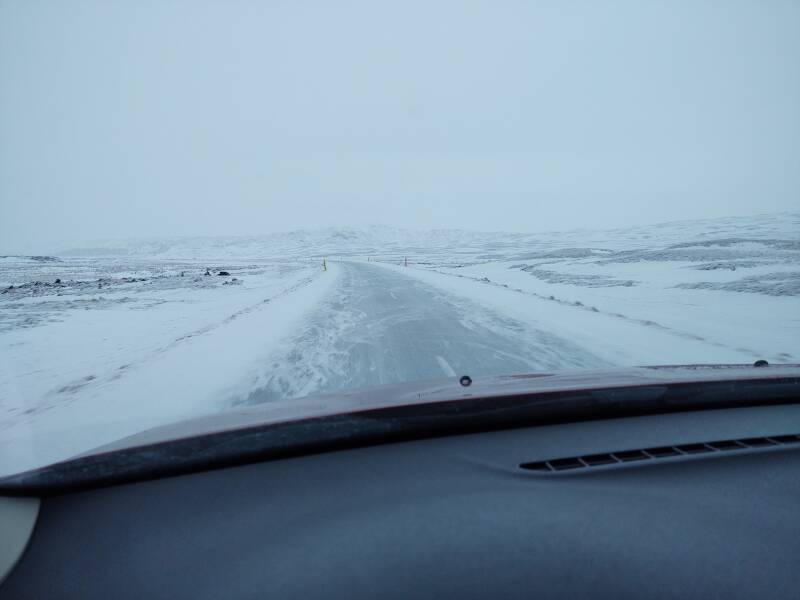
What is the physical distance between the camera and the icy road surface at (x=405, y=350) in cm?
551

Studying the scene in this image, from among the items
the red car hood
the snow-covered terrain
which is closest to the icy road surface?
the snow-covered terrain

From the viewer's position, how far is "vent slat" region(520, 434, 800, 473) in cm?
211

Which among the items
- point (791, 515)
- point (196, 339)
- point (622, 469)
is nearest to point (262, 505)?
point (622, 469)

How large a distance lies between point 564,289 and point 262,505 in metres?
15.4

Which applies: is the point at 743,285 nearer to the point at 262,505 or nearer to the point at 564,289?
the point at 564,289

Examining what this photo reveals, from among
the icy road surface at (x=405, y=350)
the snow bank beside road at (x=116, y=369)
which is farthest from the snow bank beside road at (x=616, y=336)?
the snow bank beside road at (x=116, y=369)

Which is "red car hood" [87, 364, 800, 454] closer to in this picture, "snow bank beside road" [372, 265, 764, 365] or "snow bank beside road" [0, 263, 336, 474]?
"snow bank beside road" [0, 263, 336, 474]

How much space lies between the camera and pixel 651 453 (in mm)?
2207

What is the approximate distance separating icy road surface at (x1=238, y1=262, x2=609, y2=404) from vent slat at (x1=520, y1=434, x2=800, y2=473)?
319cm

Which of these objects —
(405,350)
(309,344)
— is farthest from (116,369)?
(405,350)

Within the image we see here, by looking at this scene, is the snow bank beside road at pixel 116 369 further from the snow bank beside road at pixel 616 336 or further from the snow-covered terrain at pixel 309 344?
the snow bank beside road at pixel 616 336

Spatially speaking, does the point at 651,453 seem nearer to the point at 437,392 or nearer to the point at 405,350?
the point at 437,392

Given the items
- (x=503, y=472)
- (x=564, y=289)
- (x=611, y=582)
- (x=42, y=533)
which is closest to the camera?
(x=611, y=582)

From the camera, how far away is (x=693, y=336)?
24.4 feet
